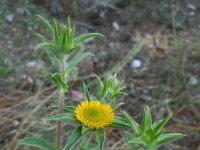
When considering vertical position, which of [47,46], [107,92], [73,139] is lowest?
[73,139]

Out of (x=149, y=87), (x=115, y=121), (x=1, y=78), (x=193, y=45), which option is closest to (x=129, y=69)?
(x=149, y=87)

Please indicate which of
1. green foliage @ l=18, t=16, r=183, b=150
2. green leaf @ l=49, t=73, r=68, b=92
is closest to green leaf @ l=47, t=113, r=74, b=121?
green foliage @ l=18, t=16, r=183, b=150

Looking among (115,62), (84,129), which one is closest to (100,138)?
(84,129)

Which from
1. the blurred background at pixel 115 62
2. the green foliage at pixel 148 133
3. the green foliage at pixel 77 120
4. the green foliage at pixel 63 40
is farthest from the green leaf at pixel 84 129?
the blurred background at pixel 115 62

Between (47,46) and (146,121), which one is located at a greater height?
(47,46)

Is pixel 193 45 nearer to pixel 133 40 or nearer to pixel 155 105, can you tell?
pixel 133 40

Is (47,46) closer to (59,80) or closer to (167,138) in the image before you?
(59,80)

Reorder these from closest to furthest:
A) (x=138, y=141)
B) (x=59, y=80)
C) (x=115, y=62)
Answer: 1. (x=138, y=141)
2. (x=59, y=80)
3. (x=115, y=62)

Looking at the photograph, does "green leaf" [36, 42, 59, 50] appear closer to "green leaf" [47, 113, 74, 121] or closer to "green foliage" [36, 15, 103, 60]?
"green foliage" [36, 15, 103, 60]
